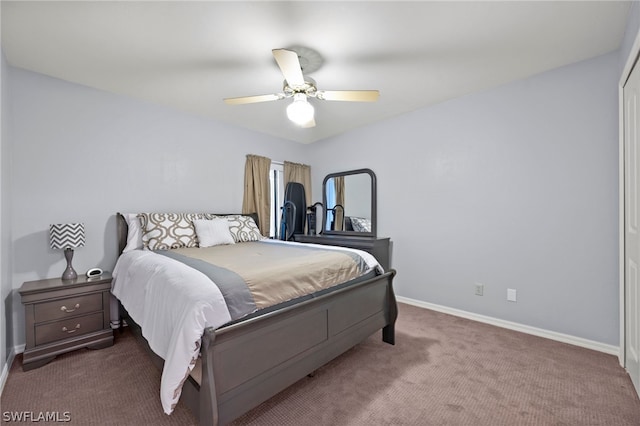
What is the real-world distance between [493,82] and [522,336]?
8.08 feet

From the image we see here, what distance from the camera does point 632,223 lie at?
6.22 feet

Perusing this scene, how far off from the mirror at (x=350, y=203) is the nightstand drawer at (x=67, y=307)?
9.59 feet

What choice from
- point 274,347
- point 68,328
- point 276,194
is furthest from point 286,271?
point 276,194

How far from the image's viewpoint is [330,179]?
450 centimetres

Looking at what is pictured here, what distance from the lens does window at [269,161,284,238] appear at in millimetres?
4566

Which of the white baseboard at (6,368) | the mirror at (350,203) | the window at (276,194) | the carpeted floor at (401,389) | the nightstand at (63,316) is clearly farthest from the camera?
the window at (276,194)

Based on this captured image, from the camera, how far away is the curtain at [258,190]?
4090mm

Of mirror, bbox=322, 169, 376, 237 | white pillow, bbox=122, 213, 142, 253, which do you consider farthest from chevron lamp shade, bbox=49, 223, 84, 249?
mirror, bbox=322, 169, 376, 237

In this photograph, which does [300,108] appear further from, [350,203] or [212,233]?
[350,203]

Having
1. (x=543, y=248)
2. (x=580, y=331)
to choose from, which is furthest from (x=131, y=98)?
(x=580, y=331)

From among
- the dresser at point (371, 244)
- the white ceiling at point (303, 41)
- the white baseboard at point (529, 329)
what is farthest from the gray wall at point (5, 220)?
the white baseboard at point (529, 329)

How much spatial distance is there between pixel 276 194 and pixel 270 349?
10.8ft

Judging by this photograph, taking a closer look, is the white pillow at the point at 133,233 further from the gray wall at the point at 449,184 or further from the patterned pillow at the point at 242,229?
the patterned pillow at the point at 242,229

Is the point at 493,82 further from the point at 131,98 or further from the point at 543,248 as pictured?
the point at 131,98
